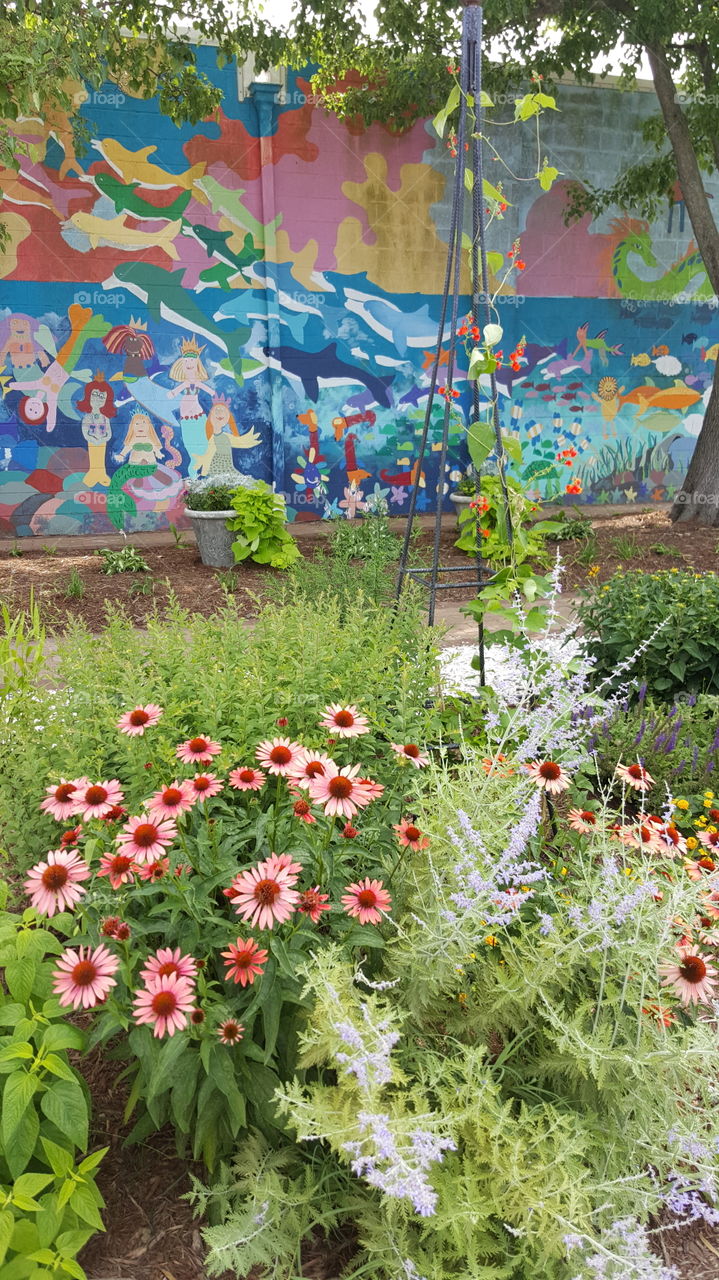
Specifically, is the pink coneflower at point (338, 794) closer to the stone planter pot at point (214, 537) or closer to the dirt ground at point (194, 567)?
the dirt ground at point (194, 567)

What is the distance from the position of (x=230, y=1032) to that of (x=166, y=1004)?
16 centimetres

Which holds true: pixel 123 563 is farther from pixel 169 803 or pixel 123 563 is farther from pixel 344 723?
pixel 169 803

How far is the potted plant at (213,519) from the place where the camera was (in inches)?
262

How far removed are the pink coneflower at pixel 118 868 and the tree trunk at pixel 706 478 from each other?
7.43 m

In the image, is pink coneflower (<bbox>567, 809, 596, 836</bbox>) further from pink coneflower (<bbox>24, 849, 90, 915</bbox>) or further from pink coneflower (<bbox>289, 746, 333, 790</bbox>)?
pink coneflower (<bbox>24, 849, 90, 915</bbox>)

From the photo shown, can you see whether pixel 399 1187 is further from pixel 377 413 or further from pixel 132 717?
pixel 377 413

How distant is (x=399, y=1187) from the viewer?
1.09 m

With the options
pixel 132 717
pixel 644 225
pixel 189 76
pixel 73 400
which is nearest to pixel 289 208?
pixel 189 76

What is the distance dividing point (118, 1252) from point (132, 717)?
3.21 feet

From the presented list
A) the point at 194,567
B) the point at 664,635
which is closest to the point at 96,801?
the point at 664,635

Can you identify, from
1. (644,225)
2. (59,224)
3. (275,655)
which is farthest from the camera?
(644,225)

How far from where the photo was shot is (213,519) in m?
6.66

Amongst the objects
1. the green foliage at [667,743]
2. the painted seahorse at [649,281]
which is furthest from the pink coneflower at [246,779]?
the painted seahorse at [649,281]

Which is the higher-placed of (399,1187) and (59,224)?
(59,224)
